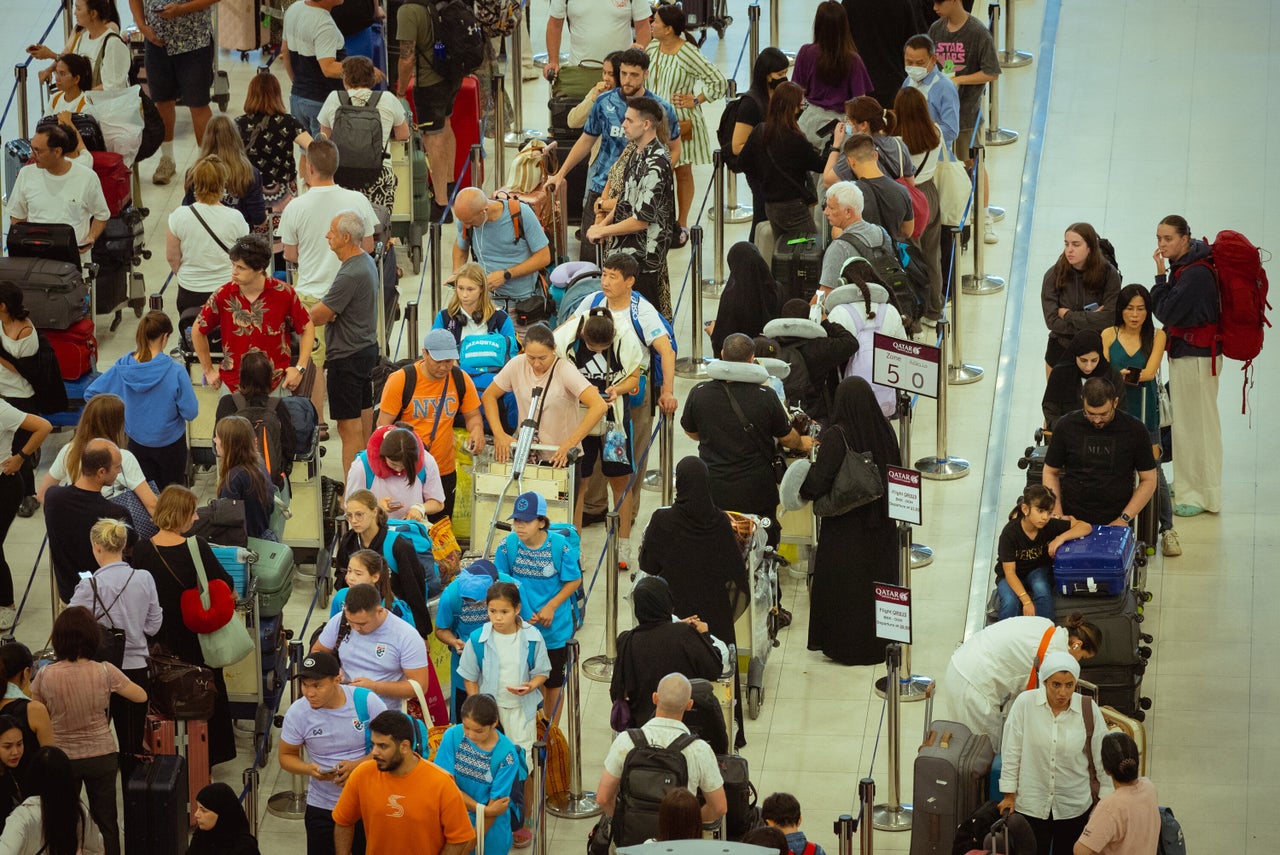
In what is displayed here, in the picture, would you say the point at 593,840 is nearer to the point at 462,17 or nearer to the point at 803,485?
the point at 803,485

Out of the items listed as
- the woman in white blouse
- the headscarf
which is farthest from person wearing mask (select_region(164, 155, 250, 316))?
the woman in white blouse

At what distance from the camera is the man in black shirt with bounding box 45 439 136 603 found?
11156 mm

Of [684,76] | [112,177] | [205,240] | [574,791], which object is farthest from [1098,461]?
[112,177]

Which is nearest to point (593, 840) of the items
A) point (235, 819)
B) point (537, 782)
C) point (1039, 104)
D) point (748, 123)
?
point (537, 782)

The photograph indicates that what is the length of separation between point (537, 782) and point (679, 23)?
21.7ft

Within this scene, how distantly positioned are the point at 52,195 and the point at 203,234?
1.35m

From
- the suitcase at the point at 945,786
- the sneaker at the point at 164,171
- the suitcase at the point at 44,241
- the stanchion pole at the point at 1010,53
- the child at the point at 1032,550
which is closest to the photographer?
the suitcase at the point at 945,786

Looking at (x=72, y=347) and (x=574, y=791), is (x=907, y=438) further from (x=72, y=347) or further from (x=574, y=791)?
(x=72, y=347)

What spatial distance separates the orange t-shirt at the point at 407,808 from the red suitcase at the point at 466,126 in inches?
299

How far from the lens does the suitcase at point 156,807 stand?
10.3 metres

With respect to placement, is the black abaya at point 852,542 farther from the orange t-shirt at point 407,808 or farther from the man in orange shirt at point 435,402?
the orange t-shirt at point 407,808

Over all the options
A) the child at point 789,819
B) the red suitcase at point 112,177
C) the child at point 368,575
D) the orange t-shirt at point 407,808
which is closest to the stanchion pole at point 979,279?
the red suitcase at point 112,177

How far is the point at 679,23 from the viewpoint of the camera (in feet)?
50.7

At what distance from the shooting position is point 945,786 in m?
10.4
